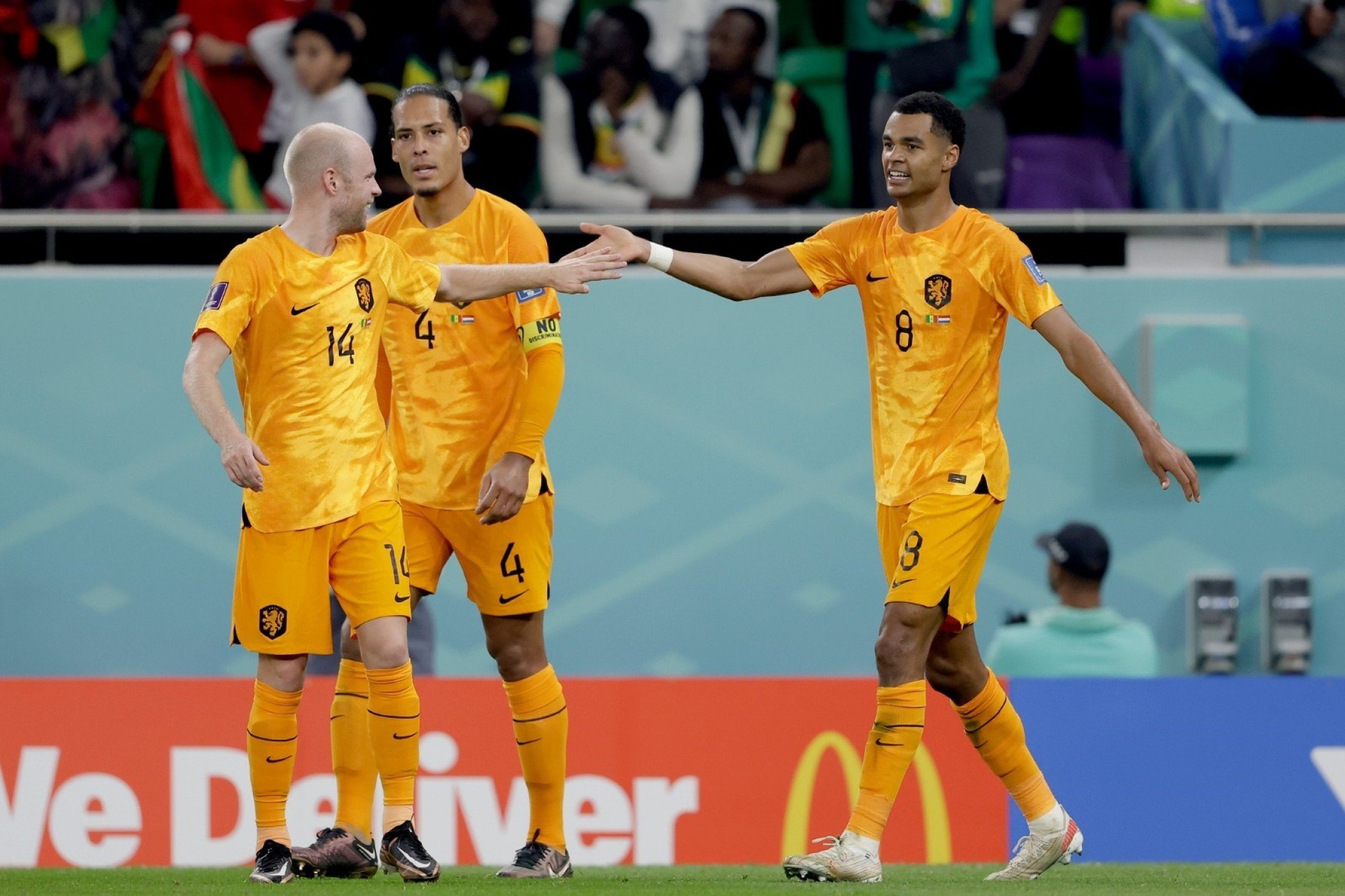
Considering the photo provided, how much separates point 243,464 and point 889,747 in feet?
6.53

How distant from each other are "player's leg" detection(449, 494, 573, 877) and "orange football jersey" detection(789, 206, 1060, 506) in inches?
41.2

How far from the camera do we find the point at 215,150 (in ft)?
33.4

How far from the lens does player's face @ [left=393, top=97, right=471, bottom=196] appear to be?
6.00 meters

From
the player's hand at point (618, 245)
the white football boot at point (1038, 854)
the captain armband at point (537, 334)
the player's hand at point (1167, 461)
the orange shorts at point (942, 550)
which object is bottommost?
the white football boot at point (1038, 854)

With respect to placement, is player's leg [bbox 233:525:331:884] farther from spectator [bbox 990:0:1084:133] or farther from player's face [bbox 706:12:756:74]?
spectator [bbox 990:0:1084:133]

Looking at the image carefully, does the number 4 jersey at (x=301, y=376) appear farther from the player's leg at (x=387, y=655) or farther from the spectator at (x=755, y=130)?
the spectator at (x=755, y=130)

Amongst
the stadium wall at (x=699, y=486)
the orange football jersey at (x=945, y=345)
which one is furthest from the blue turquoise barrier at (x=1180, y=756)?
the stadium wall at (x=699, y=486)

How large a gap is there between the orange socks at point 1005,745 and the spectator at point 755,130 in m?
4.49

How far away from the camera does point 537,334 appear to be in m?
6.03

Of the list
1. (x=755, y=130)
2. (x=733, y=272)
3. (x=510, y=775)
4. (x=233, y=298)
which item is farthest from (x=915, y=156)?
(x=755, y=130)

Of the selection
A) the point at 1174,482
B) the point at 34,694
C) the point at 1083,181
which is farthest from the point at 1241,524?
the point at 34,694

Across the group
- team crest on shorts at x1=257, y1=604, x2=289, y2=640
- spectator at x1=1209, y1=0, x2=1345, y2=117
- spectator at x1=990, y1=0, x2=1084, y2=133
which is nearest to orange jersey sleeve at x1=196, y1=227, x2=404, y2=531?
team crest on shorts at x1=257, y1=604, x2=289, y2=640

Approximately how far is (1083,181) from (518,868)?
542cm

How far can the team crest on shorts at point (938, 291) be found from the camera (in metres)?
5.87
